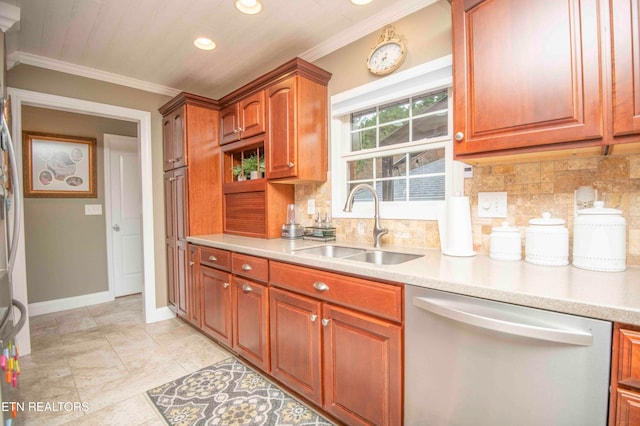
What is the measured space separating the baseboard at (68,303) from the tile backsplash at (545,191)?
12.4 ft

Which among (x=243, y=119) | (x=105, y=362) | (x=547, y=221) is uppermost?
(x=243, y=119)

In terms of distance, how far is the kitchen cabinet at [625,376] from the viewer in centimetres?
78

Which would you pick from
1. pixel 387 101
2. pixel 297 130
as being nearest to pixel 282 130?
pixel 297 130

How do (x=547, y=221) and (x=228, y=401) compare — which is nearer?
(x=547, y=221)

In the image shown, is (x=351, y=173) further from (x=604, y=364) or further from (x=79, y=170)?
(x=79, y=170)

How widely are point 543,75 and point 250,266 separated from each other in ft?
5.89

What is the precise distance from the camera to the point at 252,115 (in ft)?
8.27

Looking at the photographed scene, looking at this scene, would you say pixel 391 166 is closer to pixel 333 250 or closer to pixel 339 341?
pixel 333 250

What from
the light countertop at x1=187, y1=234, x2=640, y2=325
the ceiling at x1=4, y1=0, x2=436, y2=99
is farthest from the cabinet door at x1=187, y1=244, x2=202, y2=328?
the ceiling at x1=4, y1=0, x2=436, y2=99

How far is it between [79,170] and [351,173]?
341 cm

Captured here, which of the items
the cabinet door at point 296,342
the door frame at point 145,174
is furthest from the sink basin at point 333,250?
the door frame at point 145,174

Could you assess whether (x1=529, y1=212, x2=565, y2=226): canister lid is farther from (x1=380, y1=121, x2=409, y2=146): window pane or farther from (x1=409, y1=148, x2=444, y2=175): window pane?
(x1=380, y1=121, x2=409, y2=146): window pane

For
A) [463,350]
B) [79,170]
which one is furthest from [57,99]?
[463,350]

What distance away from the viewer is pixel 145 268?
10.1ft
